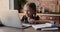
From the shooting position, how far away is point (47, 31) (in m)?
1.27

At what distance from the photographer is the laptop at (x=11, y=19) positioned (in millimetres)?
1462

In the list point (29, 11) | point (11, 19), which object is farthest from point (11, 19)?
point (29, 11)

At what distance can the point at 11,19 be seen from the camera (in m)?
1.53

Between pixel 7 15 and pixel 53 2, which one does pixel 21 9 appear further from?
pixel 7 15

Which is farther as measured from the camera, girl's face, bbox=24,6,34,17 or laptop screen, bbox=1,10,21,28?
girl's face, bbox=24,6,34,17

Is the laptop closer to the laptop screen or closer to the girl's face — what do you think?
the laptop screen

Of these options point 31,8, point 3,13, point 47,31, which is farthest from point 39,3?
point 47,31

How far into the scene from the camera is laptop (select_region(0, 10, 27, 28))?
4.80 ft

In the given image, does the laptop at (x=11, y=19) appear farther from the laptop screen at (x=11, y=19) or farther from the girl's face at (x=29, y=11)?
the girl's face at (x=29, y=11)

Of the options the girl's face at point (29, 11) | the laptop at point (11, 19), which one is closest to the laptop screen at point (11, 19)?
the laptop at point (11, 19)

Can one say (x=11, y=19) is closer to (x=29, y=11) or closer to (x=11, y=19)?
(x=11, y=19)

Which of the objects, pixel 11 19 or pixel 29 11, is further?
pixel 29 11

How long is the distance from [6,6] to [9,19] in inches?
Answer: 120

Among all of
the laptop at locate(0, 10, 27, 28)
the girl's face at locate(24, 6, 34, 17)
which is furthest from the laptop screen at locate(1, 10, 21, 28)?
the girl's face at locate(24, 6, 34, 17)
